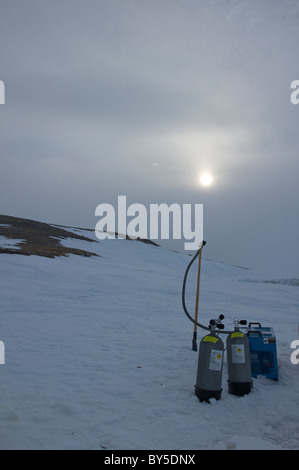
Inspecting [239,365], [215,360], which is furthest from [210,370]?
[239,365]

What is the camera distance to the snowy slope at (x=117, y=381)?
549 cm

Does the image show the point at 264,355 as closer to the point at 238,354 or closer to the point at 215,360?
the point at 238,354

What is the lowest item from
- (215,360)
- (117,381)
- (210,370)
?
(117,381)

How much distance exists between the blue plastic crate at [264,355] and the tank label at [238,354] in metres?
0.92

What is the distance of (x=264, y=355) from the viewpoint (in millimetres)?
7953

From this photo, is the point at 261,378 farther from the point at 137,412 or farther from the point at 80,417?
the point at 80,417

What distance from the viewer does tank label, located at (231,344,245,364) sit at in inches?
275

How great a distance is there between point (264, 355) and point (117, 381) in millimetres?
3000

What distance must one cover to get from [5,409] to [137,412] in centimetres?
205

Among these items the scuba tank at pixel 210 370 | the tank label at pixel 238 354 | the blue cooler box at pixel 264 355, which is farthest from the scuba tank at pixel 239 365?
the blue cooler box at pixel 264 355

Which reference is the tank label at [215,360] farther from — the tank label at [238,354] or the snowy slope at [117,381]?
the snowy slope at [117,381]
